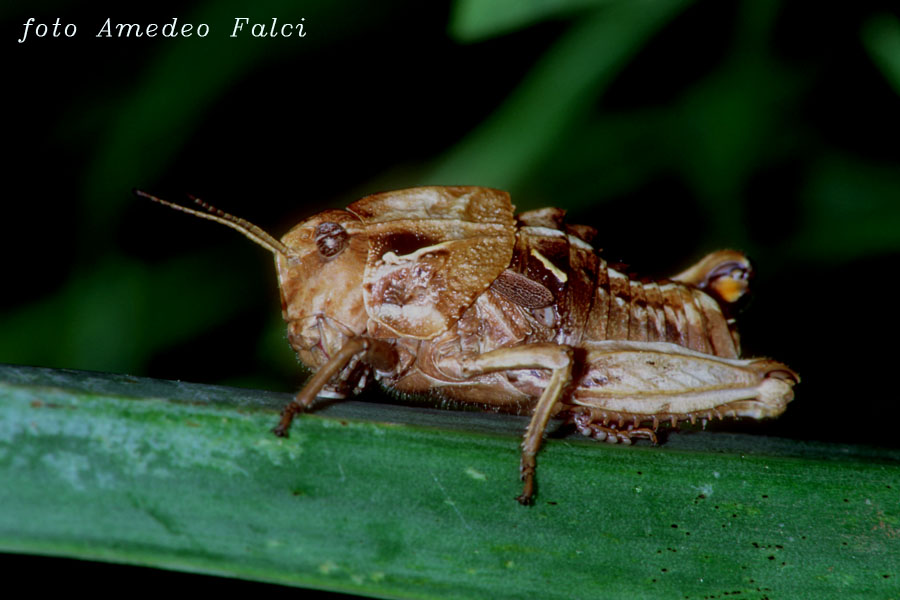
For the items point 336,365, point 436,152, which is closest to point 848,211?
point 436,152

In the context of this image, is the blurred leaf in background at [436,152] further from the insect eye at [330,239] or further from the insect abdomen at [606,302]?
the insect eye at [330,239]

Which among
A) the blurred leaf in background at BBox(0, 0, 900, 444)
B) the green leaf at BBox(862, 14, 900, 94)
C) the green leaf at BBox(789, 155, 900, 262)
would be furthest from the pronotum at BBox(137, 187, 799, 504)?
the green leaf at BBox(862, 14, 900, 94)

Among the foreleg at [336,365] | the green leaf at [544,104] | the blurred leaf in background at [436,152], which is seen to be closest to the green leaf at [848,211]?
the blurred leaf in background at [436,152]

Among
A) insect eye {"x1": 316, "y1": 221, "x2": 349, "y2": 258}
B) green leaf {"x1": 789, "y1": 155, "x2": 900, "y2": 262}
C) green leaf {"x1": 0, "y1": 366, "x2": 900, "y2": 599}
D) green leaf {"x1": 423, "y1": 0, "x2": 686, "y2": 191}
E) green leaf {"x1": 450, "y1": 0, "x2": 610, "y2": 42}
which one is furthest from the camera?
green leaf {"x1": 789, "y1": 155, "x2": 900, "y2": 262}

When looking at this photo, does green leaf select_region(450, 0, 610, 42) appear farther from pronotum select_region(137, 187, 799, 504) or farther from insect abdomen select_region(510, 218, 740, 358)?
insect abdomen select_region(510, 218, 740, 358)

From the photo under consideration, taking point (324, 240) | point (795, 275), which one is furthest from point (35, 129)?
point (795, 275)

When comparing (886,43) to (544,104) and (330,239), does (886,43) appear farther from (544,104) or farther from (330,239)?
(330,239)
